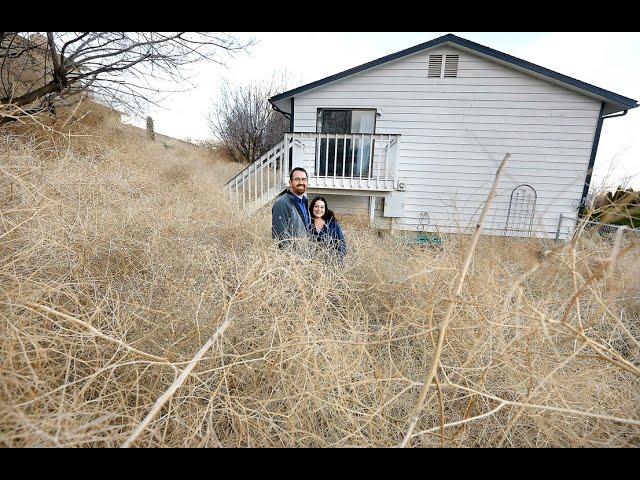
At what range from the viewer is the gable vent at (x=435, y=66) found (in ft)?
23.4

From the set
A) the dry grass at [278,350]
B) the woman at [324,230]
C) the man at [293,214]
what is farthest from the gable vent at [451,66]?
the man at [293,214]

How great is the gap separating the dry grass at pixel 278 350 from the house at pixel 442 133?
14.6 feet

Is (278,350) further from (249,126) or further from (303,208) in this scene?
(249,126)

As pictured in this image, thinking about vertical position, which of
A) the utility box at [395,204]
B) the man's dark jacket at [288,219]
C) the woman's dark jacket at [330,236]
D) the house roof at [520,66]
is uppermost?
the house roof at [520,66]

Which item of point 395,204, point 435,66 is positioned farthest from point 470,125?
point 395,204

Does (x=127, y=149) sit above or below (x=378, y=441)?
above

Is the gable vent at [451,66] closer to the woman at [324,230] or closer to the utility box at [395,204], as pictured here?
the utility box at [395,204]

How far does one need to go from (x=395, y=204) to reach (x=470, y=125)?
267 centimetres

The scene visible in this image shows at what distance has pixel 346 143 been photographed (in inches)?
289

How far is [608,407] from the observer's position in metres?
1.75

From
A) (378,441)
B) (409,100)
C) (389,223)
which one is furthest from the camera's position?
(389,223)
